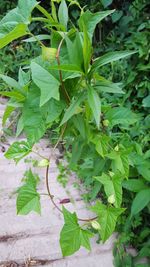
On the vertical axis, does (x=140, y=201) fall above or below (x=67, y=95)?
below

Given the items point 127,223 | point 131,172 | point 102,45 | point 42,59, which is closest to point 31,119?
point 42,59

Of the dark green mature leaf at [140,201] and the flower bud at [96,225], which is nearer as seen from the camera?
the flower bud at [96,225]

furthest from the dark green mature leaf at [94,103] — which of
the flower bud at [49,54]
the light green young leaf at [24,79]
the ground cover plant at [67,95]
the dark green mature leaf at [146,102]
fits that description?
the dark green mature leaf at [146,102]

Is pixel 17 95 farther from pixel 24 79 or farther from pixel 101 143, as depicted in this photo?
pixel 101 143

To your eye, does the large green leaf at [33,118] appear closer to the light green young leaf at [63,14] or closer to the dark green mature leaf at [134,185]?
the light green young leaf at [63,14]

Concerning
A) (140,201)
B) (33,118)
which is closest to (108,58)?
(33,118)

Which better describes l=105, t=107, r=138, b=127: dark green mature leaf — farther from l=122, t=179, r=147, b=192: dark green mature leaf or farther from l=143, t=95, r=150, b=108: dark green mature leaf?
l=143, t=95, r=150, b=108: dark green mature leaf
